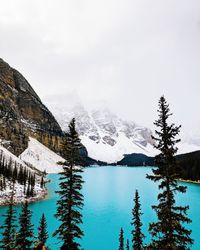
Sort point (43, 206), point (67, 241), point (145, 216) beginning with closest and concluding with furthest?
point (67, 241)
point (145, 216)
point (43, 206)

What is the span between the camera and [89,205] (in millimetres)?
69000

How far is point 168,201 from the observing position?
49.1ft

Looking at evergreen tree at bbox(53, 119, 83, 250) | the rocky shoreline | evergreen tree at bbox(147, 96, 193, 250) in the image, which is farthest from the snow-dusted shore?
evergreen tree at bbox(147, 96, 193, 250)

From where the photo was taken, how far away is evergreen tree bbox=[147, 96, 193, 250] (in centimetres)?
1446

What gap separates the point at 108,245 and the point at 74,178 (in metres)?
25.7

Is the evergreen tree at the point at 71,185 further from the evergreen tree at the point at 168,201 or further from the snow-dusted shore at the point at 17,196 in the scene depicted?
the snow-dusted shore at the point at 17,196

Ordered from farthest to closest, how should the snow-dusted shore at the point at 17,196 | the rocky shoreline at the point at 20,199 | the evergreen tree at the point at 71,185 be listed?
1. the snow-dusted shore at the point at 17,196
2. the rocky shoreline at the point at 20,199
3. the evergreen tree at the point at 71,185

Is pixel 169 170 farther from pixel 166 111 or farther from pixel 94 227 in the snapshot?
pixel 94 227

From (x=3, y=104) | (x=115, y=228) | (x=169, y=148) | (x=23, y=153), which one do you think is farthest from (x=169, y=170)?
(x=3, y=104)

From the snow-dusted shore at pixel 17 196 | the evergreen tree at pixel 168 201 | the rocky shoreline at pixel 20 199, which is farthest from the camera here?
the snow-dusted shore at pixel 17 196

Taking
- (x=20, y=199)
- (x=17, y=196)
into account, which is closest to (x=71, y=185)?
(x=20, y=199)

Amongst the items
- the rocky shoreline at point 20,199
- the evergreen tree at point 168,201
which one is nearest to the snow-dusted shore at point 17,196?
the rocky shoreline at point 20,199

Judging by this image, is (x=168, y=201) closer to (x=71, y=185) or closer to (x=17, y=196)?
(x=71, y=185)

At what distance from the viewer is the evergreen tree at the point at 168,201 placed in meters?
14.5
